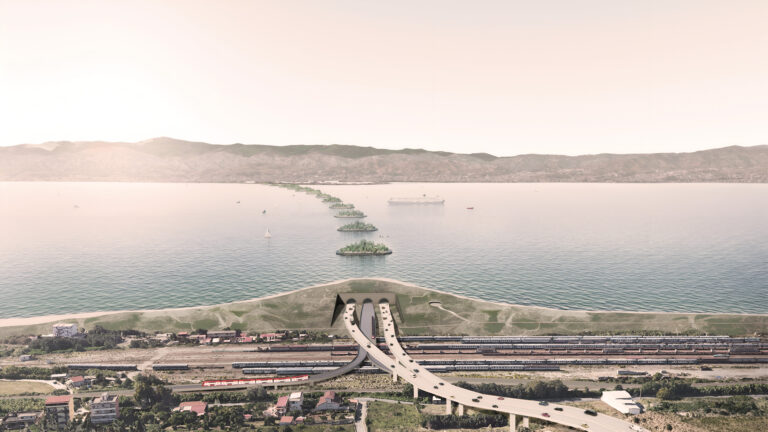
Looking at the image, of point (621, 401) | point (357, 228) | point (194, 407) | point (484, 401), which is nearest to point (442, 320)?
point (484, 401)

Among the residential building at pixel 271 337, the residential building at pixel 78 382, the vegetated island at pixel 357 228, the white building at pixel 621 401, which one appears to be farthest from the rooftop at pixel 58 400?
the vegetated island at pixel 357 228

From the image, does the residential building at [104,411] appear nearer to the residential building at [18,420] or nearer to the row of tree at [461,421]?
the residential building at [18,420]

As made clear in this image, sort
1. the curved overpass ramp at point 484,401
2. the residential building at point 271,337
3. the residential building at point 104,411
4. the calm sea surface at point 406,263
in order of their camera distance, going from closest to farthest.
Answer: the curved overpass ramp at point 484,401
the residential building at point 104,411
the residential building at point 271,337
the calm sea surface at point 406,263

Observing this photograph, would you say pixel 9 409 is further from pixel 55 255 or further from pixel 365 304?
pixel 55 255

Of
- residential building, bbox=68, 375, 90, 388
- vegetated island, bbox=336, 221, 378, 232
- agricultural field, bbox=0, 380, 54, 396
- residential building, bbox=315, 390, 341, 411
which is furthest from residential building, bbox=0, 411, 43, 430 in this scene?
vegetated island, bbox=336, 221, 378, 232

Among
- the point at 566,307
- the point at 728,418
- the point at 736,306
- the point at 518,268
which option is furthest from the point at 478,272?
the point at 728,418

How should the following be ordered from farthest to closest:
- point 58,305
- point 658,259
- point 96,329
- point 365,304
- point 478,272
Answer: point 658,259 < point 478,272 < point 58,305 < point 365,304 < point 96,329

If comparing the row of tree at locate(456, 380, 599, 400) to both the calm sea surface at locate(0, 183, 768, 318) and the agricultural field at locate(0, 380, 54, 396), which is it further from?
the agricultural field at locate(0, 380, 54, 396)
